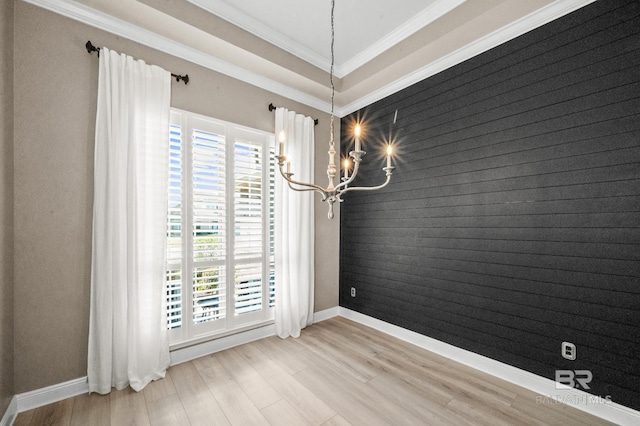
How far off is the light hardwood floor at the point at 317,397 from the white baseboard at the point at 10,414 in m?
0.05

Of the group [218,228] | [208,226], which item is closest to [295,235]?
[218,228]

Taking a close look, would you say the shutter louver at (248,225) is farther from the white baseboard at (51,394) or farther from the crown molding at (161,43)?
the white baseboard at (51,394)

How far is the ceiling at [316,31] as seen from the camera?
82.5 inches

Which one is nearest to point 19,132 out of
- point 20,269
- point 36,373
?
point 20,269

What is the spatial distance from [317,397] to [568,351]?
6.31 ft

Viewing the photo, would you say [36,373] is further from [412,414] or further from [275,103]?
[275,103]

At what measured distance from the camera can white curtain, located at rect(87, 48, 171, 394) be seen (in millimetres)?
2031

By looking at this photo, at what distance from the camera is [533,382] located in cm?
208

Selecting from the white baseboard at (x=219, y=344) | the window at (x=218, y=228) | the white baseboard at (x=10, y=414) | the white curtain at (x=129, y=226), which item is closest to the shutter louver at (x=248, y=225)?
the window at (x=218, y=228)

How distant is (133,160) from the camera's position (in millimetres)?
2174

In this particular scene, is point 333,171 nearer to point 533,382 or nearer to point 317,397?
point 317,397

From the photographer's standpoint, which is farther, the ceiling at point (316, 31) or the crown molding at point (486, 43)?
the ceiling at point (316, 31)

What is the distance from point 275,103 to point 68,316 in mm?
2813

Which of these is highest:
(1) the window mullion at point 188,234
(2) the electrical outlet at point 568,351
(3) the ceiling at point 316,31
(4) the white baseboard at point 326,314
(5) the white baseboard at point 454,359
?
(3) the ceiling at point 316,31
